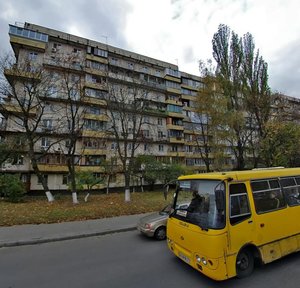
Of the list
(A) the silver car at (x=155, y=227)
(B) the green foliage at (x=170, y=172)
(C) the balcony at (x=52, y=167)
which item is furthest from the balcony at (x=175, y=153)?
(A) the silver car at (x=155, y=227)

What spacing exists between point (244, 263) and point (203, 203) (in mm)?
1530

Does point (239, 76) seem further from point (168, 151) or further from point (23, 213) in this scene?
point (23, 213)

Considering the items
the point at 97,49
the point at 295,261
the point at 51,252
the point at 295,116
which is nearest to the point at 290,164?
the point at 295,116

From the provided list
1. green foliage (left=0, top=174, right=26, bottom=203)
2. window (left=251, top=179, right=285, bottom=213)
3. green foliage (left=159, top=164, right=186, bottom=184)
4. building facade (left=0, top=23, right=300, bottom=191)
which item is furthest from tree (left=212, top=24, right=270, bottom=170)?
green foliage (left=0, top=174, right=26, bottom=203)

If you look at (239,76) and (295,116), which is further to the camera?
(295,116)

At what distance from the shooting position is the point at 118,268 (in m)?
5.08

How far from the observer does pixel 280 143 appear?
2053 centimetres

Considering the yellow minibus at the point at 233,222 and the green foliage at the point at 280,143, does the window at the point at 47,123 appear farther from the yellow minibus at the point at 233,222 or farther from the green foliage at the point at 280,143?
the green foliage at the point at 280,143

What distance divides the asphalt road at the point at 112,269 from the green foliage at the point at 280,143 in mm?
17599

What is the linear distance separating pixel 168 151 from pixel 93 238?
31.5 meters

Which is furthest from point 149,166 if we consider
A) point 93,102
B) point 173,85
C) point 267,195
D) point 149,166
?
point 267,195

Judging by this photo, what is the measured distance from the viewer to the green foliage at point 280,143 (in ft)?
65.4

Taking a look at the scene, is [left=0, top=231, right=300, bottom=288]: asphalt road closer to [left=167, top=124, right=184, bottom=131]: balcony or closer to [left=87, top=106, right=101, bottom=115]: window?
[left=87, top=106, right=101, bottom=115]: window

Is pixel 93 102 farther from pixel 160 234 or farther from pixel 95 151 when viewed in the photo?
pixel 160 234
